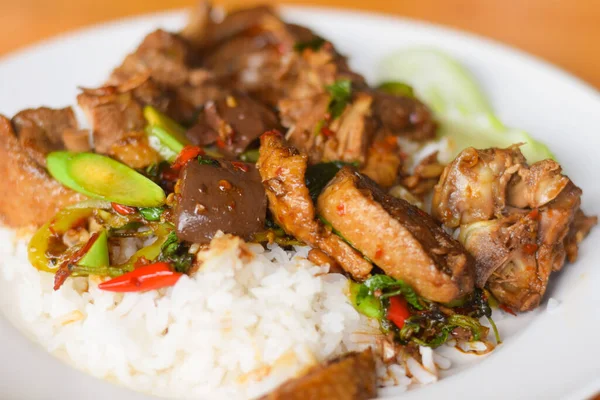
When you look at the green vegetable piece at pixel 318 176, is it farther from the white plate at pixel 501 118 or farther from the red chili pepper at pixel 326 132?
the white plate at pixel 501 118

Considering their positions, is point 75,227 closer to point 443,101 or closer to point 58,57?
point 58,57

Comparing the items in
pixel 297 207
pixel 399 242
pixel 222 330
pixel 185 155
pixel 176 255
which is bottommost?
pixel 222 330

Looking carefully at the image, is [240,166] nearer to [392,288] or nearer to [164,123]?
[164,123]

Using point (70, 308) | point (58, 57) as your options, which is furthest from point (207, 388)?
point (58, 57)

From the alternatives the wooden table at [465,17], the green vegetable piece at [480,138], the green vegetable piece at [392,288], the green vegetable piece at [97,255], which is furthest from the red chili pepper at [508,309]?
the wooden table at [465,17]

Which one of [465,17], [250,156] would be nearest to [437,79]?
[465,17]

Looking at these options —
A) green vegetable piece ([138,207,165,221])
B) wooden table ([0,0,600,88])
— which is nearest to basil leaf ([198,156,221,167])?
green vegetable piece ([138,207,165,221])
